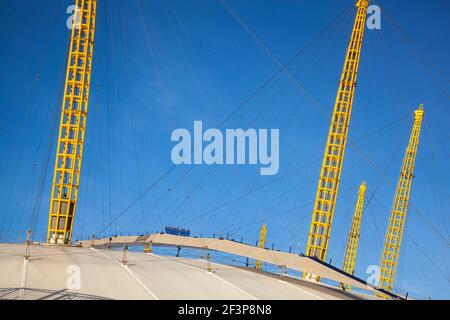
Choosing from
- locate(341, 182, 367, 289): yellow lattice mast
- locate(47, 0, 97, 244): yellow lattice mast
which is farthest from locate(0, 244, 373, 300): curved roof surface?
locate(341, 182, 367, 289): yellow lattice mast

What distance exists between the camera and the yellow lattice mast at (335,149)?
93.1m

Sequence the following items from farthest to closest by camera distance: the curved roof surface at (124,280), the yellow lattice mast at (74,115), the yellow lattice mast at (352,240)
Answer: the yellow lattice mast at (352,240) → the yellow lattice mast at (74,115) → the curved roof surface at (124,280)

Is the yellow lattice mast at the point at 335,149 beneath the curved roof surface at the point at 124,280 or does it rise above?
above

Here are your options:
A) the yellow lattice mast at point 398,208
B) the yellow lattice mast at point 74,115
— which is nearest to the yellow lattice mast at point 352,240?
the yellow lattice mast at point 398,208

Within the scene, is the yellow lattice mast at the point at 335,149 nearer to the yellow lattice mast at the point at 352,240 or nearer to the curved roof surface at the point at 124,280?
the curved roof surface at the point at 124,280

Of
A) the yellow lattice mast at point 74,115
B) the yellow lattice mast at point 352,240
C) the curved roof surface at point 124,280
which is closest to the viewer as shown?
the curved roof surface at point 124,280

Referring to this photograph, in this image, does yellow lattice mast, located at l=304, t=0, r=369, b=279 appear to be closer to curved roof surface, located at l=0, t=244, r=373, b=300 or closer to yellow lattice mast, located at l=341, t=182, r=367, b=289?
curved roof surface, located at l=0, t=244, r=373, b=300

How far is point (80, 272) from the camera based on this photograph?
133 feet

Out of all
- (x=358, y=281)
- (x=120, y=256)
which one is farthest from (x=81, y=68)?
(x=358, y=281)

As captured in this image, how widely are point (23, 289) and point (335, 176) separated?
72.1 m

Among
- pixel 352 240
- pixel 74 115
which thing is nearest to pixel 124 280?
pixel 74 115

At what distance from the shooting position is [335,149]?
9744 cm

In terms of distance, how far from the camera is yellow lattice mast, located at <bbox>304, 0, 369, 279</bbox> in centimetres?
9312
